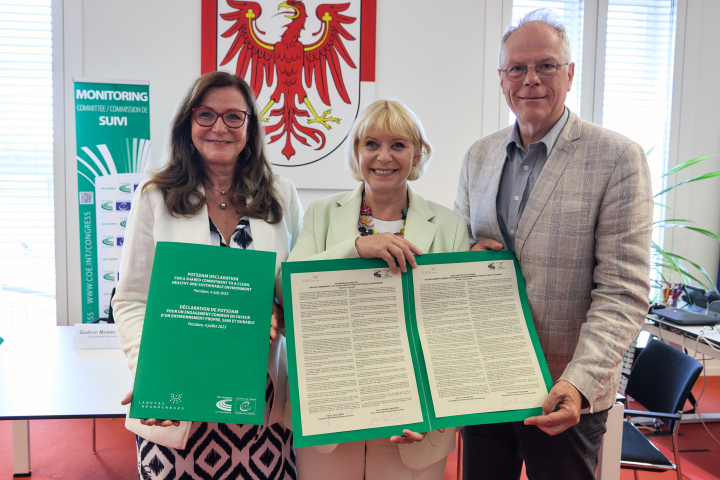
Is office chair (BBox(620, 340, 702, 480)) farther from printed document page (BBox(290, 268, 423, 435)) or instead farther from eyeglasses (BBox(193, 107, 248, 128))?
eyeglasses (BBox(193, 107, 248, 128))

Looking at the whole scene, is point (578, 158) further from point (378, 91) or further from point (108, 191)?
point (108, 191)

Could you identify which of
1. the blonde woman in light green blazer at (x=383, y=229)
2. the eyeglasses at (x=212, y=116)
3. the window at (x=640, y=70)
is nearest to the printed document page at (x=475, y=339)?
the blonde woman in light green blazer at (x=383, y=229)

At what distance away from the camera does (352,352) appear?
1.27 metres

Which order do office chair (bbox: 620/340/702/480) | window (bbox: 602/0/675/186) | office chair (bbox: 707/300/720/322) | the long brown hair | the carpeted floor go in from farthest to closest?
window (bbox: 602/0/675/186)
office chair (bbox: 707/300/720/322)
the carpeted floor
office chair (bbox: 620/340/702/480)
the long brown hair

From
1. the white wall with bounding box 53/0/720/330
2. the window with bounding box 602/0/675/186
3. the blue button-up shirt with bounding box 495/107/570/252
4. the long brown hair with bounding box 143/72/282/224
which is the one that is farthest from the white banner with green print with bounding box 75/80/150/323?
the window with bounding box 602/0/675/186

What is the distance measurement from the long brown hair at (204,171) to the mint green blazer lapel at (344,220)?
186 mm

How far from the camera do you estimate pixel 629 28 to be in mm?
4359

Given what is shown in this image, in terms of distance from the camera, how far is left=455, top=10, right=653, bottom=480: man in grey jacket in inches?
50.1

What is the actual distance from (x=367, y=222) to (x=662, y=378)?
1859 millimetres

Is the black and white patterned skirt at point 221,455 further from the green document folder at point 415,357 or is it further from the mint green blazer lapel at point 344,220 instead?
the mint green blazer lapel at point 344,220

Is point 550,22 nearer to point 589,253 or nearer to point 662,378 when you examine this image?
point 589,253

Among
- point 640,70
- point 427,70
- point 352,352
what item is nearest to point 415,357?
point 352,352

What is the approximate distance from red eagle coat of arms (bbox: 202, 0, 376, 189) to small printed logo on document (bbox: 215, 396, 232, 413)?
2.97 meters

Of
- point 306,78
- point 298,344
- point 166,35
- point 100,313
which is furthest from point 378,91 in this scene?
point 298,344
